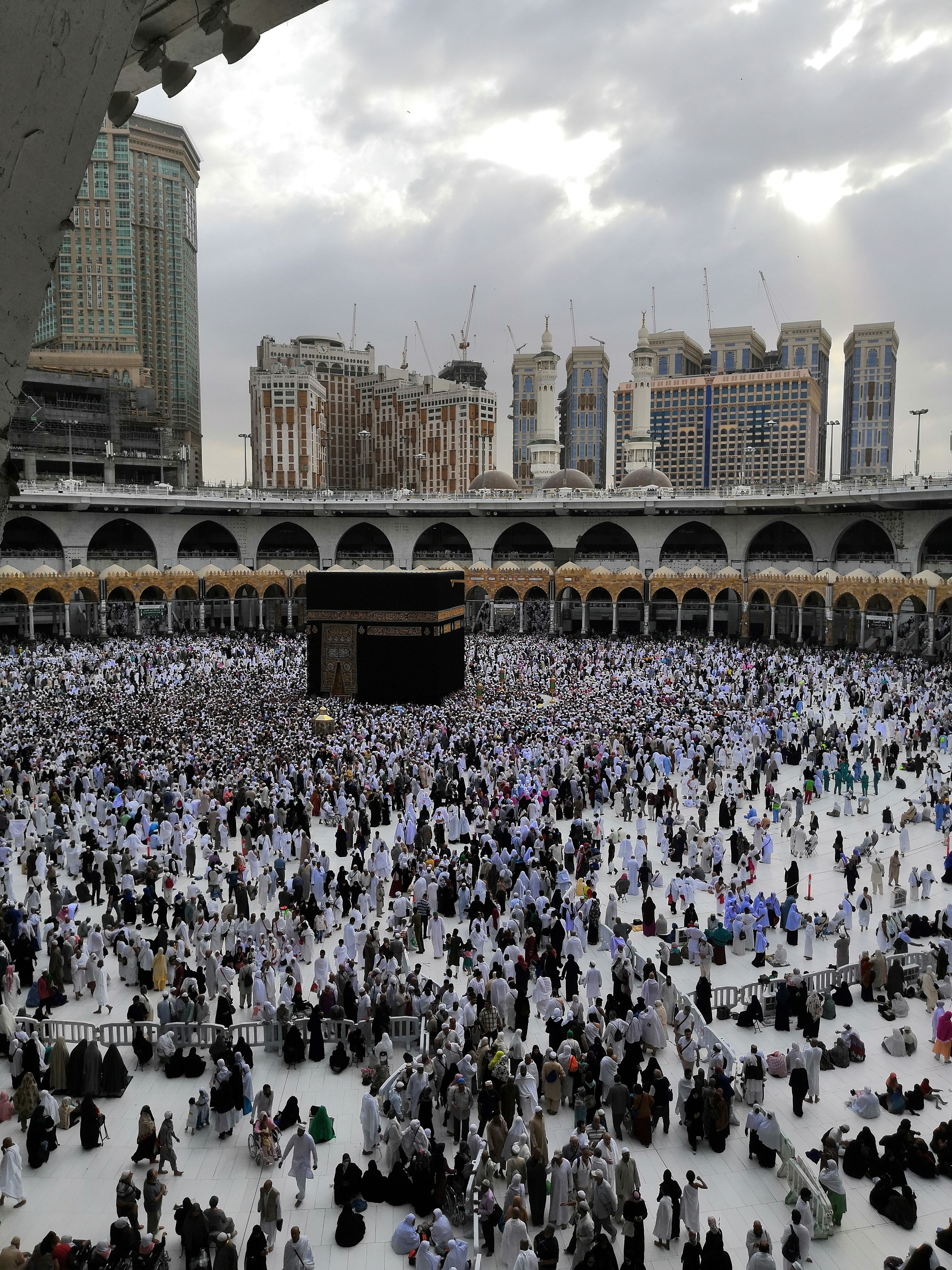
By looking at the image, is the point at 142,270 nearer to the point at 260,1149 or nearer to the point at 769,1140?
the point at 260,1149

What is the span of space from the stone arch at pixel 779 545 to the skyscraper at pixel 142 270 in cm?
3536

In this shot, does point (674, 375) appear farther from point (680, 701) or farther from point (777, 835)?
point (777, 835)

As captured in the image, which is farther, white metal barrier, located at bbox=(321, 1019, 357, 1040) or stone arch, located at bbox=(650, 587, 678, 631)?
stone arch, located at bbox=(650, 587, 678, 631)

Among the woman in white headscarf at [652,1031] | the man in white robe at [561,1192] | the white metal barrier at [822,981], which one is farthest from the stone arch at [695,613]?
the man in white robe at [561,1192]

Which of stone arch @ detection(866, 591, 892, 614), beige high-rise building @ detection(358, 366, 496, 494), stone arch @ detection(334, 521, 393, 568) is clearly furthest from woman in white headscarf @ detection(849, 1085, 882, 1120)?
beige high-rise building @ detection(358, 366, 496, 494)

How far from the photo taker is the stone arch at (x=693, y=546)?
128 feet

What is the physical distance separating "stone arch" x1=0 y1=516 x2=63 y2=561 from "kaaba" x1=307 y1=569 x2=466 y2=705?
1905 cm

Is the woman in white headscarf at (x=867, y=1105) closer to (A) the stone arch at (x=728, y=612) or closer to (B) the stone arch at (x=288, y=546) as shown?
(A) the stone arch at (x=728, y=612)

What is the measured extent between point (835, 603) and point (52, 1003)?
29.9 meters

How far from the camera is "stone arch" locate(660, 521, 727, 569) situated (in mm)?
38906

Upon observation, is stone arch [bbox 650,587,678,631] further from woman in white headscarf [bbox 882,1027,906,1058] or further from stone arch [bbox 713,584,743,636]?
woman in white headscarf [bbox 882,1027,906,1058]

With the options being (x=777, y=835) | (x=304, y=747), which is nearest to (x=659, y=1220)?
(x=777, y=835)

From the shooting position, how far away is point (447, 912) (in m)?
9.31

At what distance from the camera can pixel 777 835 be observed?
1231 cm
